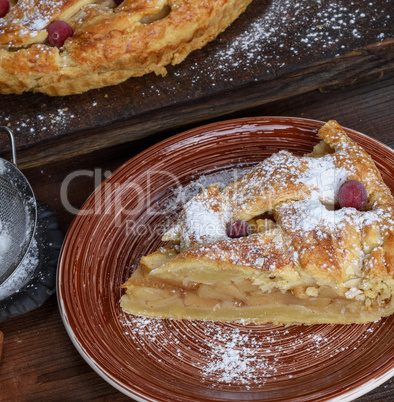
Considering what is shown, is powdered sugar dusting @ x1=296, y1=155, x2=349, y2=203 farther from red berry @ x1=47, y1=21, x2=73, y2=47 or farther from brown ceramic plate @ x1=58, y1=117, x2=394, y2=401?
red berry @ x1=47, y1=21, x2=73, y2=47

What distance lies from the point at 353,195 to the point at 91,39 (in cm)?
125

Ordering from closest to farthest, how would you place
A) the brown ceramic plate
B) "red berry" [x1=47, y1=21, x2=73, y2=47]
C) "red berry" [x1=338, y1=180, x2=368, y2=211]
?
1. the brown ceramic plate
2. "red berry" [x1=338, y1=180, x2=368, y2=211]
3. "red berry" [x1=47, y1=21, x2=73, y2=47]

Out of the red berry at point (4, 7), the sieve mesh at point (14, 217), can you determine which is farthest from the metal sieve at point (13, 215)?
the red berry at point (4, 7)

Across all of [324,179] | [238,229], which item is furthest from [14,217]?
[324,179]

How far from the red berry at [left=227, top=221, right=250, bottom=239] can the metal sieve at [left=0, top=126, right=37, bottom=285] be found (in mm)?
728

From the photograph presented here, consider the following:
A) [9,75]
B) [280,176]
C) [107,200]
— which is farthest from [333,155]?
[9,75]

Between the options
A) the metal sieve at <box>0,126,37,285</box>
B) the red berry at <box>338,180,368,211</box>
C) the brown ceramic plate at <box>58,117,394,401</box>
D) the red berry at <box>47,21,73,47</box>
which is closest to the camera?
the brown ceramic plate at <box>58,117,394,401</box>

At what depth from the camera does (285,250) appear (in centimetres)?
186

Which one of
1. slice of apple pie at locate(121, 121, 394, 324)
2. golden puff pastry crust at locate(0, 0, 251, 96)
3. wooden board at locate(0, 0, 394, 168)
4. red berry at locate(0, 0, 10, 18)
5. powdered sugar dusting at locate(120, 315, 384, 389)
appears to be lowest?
powdered sugar dusting at locate(120, 315, 384, 389)

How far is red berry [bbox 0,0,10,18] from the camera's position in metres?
2.39

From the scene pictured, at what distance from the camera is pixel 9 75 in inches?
93.2

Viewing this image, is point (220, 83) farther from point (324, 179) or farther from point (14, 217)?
point (14, 217)

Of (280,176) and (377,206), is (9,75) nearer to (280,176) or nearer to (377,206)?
(280,176)

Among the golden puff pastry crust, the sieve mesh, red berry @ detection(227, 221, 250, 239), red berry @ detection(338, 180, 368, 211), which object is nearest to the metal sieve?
the sieve mesh
